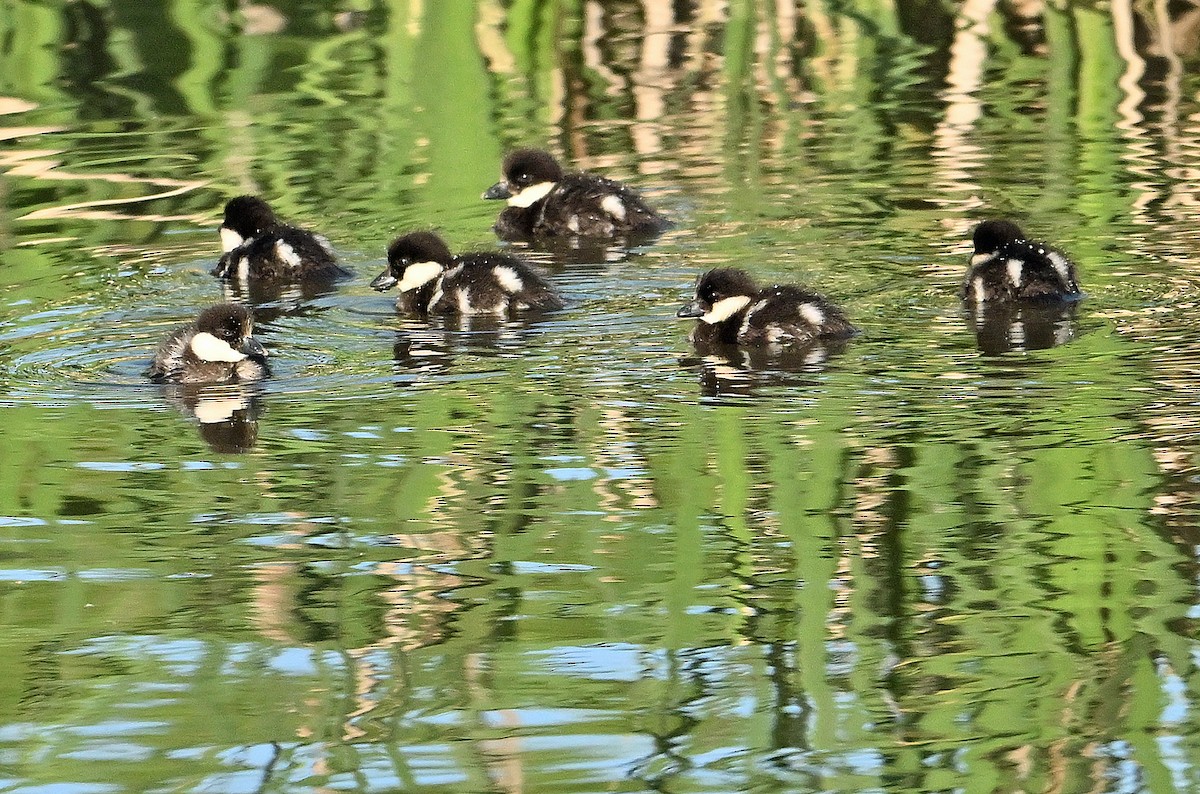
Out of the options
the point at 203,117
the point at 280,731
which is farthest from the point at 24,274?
the point at 280,731

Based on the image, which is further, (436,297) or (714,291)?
(436,297)

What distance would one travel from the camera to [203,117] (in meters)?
11.2

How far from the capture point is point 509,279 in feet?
24.5

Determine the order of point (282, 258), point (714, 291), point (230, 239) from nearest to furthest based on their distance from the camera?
point (714, 291), point (282, 258), point (230, 239)

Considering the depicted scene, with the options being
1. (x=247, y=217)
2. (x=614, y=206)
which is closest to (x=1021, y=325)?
(x=614, y=206)

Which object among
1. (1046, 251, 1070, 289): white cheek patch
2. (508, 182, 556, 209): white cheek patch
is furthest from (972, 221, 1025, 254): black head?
(508, 182, 556, 209): white cheek patch

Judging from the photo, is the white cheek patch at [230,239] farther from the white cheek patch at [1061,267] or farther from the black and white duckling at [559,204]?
the white cheek patch at [1061,267]

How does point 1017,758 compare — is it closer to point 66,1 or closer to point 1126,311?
point 1126,311

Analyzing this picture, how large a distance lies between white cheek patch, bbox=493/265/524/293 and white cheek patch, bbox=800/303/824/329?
1.15 meters

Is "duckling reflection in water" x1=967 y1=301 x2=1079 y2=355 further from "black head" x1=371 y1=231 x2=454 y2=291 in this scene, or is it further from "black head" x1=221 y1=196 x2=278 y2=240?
"black head" x1=221 y1=196 x2=278 y2=240

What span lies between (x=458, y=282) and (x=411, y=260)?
0.30 meters

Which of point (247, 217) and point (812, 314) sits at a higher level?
point (247, 217)

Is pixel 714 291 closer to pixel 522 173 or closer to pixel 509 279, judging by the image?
pixel 509 279

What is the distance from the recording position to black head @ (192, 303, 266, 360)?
21.5 ft
